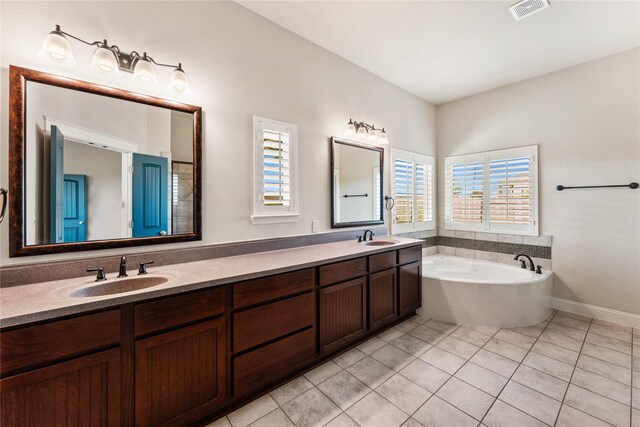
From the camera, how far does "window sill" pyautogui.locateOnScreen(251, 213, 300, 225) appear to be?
2.28m

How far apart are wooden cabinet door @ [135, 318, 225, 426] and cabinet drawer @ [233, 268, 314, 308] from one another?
17 cm

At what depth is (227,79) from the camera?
214 centimetres

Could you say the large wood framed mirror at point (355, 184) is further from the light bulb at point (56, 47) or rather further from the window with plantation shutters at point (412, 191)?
the light bulb at point (56, 47)

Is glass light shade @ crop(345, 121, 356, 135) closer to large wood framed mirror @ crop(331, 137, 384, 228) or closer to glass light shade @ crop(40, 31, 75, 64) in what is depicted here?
large wood framed mirror @ crop(331, 137, 384, 228)

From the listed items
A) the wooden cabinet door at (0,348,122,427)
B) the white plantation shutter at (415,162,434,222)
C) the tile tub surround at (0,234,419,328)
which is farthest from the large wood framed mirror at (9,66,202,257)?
the white plantation shutter at (415,162,434,222)

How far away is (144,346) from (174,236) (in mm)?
765

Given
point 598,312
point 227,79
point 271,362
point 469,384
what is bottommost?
point 469,384

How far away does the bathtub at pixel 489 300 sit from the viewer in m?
2.80

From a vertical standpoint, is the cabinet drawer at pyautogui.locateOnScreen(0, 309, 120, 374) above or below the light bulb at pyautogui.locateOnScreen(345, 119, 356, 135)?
below

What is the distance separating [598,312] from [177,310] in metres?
4.21

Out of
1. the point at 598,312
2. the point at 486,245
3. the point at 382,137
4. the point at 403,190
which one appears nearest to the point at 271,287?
the point at 382,137

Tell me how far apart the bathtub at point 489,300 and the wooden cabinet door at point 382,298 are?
1.96 ft

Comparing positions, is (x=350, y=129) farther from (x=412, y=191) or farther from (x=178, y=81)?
(x=178, y=81)

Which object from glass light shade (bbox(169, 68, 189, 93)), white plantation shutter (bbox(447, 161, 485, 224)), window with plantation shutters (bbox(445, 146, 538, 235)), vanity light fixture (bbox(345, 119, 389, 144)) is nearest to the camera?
glass light shade (bbox(169, 68, 189, 93))
